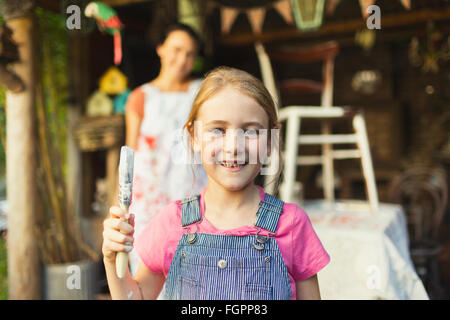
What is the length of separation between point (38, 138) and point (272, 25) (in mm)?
4702

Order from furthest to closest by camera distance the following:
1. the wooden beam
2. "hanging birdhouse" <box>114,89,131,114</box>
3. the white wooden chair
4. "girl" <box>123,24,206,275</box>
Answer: the wooden beam, "hanging birdhouse" <box>114,89,131,114</box>, the white wooden chair, "girl" <box>123,24,206,275</box>

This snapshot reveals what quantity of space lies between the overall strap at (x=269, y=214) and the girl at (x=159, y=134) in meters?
0.97

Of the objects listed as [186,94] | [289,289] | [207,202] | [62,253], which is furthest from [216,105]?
[62,253]

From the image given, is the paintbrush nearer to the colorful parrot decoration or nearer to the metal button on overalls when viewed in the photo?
the metal button on overalls

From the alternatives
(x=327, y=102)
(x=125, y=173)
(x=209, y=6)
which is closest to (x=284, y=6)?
(x=327, y=102)

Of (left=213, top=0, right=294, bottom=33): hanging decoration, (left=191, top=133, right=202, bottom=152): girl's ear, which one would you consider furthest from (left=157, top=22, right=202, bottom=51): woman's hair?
(left=191, top=133, right=202, bottom=152): girl's ear

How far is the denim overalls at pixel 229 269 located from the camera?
1002 mm

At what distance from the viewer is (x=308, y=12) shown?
2.65 m

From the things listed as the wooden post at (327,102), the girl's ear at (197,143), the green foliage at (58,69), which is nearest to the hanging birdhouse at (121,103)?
the green foliage at (58,69)

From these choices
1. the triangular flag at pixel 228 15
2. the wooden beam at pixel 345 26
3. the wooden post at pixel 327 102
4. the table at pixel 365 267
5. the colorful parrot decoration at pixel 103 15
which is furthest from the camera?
the wooden beam at pixel 345 26

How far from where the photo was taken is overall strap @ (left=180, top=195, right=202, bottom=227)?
42.9 inches

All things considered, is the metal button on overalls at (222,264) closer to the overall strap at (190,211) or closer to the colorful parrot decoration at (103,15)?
the overall strap at (190,211)

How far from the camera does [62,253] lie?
2756 millimetres
